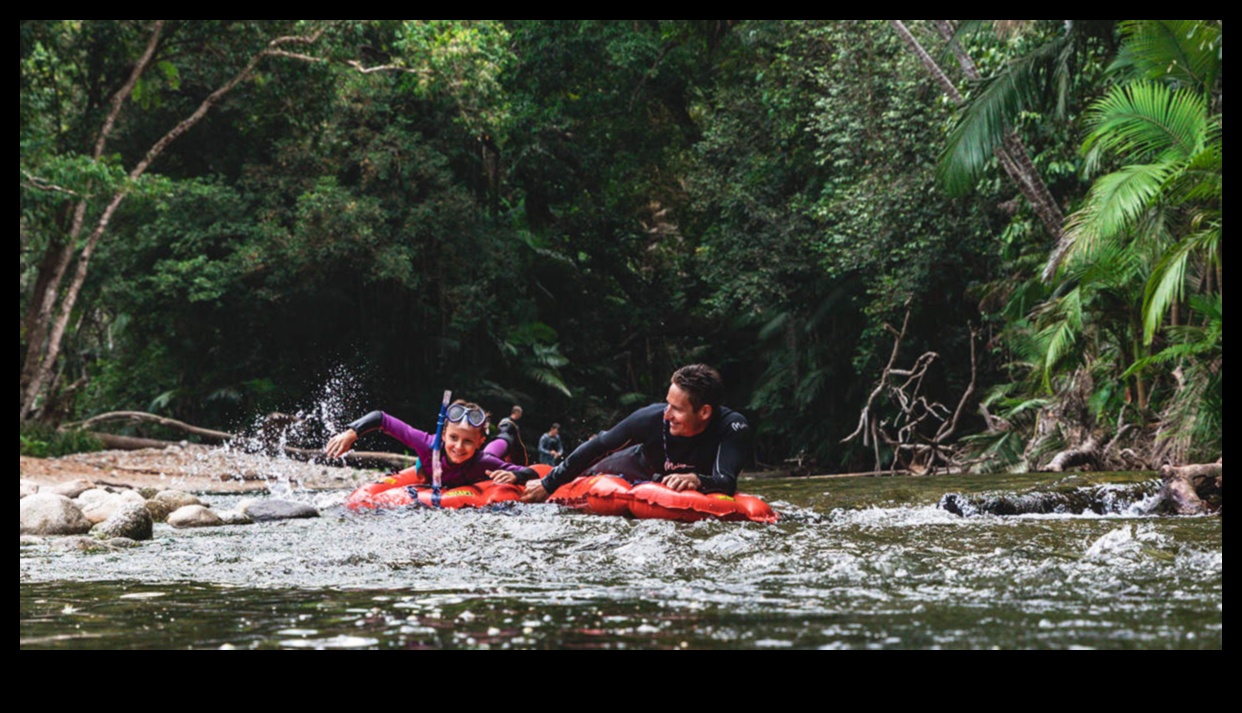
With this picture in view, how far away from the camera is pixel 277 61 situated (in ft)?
71.6

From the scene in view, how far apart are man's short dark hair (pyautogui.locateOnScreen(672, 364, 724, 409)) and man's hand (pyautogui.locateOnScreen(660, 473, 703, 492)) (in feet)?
1.67

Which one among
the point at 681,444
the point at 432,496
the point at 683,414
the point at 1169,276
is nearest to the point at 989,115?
the point at 1169,276

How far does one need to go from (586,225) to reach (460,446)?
20.4 meters

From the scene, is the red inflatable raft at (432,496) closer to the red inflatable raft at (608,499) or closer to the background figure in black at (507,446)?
the red inflatable raft at (608,499)

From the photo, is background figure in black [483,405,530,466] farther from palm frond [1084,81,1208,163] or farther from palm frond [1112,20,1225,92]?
palm frond [1112,20,1225,92]

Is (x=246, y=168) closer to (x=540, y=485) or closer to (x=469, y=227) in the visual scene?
(x=469, y=227)

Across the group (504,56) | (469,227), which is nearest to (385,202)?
(469,227)

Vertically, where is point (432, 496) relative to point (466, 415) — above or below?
below

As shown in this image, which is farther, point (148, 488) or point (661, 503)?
point (148, 488)

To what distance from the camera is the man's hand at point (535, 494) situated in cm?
948

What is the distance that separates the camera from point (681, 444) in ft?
29.0

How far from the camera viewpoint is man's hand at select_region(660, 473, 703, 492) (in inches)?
328

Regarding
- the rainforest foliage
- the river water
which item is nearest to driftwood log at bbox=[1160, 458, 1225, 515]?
the river water

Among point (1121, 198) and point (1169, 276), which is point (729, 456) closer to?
point (1169, 276)
